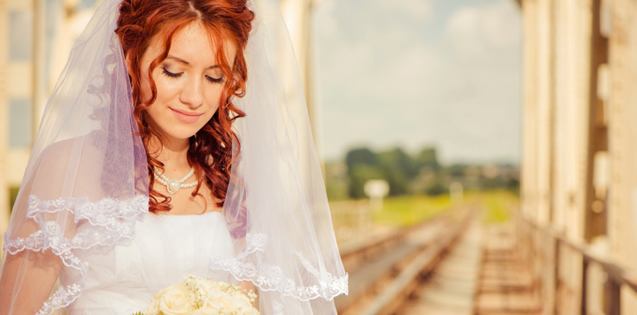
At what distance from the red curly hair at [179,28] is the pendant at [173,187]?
0.05 metres

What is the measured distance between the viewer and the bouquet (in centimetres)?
117

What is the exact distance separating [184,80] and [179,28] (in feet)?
0.53

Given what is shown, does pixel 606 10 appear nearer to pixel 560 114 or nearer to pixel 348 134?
pixel 560 114

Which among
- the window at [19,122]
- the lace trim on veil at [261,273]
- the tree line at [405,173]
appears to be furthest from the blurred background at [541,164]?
the tree line at [405,173]

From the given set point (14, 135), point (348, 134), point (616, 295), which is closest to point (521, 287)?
point (616, 295)

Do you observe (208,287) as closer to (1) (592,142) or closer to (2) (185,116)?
(2) (185,116)

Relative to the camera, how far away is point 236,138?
1.85 metres

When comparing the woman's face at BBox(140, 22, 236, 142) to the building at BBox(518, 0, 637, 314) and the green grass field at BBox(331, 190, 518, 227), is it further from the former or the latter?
the green grass field at BBox(331, 190, 518, 227)

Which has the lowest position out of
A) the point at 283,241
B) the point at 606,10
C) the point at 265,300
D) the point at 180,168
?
the point at 265,300

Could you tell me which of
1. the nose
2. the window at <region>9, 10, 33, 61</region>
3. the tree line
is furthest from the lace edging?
the tree line

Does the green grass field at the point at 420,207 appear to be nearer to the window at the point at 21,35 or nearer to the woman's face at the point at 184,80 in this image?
the window at the point at 21,35

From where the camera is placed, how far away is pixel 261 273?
1.65 metres

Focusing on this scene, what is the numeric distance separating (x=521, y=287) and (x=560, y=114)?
346cm

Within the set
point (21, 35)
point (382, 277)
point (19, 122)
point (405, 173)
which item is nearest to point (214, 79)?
point (19, 122)
